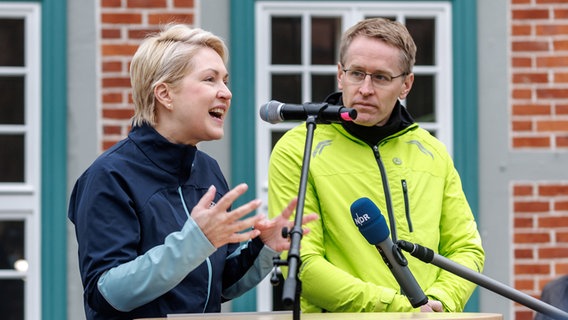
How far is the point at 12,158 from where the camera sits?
6.23 metres

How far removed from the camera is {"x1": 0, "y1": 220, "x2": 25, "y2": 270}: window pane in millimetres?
6195

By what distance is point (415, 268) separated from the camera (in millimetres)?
3938

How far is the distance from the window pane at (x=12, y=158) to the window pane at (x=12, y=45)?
40 cm

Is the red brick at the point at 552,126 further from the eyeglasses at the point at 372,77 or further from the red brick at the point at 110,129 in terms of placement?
the eyeglasses at the point at 372,77

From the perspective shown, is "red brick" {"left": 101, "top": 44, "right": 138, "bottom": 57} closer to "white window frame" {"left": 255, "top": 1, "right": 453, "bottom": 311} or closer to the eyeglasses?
"white window frame" {"left": 255, "top": 1, "right": 453, "bottom": 311}

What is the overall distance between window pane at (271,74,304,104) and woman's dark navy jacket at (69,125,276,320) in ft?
8.87

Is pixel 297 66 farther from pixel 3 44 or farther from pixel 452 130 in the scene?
pixel 3 44

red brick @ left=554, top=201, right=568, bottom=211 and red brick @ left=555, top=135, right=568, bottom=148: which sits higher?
red brick @ left=555, top=135, right=568, bottom=148

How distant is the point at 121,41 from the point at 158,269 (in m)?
3.26

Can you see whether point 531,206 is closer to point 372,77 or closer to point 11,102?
point 372,77

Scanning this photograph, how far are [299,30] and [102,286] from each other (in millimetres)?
3420

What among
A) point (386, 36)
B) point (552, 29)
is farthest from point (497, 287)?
point (552, 29)

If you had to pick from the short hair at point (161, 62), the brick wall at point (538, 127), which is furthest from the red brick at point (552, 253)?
the short hair at point (161, 62)

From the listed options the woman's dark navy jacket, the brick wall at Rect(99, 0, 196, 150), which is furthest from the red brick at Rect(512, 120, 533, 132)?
the woman's dark navy jacket
